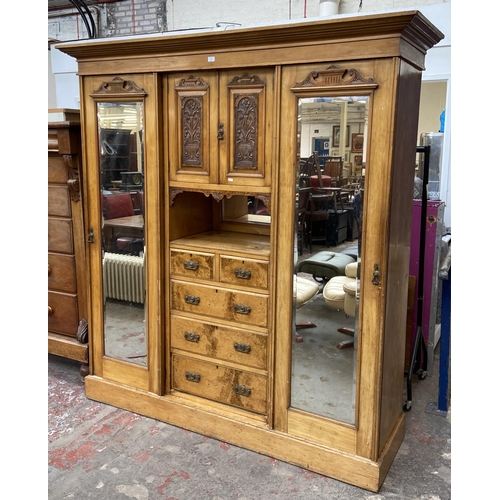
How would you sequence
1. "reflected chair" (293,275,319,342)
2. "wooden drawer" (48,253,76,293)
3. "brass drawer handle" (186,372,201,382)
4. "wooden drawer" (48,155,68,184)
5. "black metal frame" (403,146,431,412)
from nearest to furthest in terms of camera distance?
1. "reflected chair" (293,275,319,342)
2. "brass drawer handle" (186,372,201,382)
3. "black metal frame" (403,146,431,412)
4. "wooden drawer" (48,155,68,184)
5. "wooden drawer" (48,253,76,293)

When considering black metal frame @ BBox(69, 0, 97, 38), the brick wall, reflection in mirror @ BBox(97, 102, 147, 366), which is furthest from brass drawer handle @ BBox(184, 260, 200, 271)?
black metal frame @ BBox(69, 0, 97, 38)

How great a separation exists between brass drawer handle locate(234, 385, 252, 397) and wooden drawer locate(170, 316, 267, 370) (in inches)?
5.6

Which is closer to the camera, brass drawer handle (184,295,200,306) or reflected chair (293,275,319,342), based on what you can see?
reflected chair (293,275,319,342)

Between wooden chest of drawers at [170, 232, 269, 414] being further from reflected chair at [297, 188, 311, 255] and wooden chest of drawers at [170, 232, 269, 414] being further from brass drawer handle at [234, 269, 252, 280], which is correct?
reflected chair at [297, 188, 311, 255]

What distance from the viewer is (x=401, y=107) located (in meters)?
2.24

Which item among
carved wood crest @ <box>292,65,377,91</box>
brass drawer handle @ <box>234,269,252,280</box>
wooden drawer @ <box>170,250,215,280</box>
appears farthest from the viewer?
wooden drawer @ <box>170,250,215,280</box>

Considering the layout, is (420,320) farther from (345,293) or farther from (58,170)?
(58,170)

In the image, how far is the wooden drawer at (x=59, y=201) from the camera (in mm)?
3326

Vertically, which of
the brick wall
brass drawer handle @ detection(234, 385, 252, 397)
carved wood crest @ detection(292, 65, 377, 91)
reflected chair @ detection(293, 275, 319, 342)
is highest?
the brick wall

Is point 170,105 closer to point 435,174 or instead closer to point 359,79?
point 359,79

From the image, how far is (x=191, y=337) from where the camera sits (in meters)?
2.91

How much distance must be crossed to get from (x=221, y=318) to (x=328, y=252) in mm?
730

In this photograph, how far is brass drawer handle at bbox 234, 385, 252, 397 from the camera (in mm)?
2769

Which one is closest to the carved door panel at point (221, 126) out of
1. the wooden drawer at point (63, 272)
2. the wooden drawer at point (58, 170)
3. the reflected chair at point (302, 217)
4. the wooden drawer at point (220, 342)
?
the reflected chair at point (302, 217)
